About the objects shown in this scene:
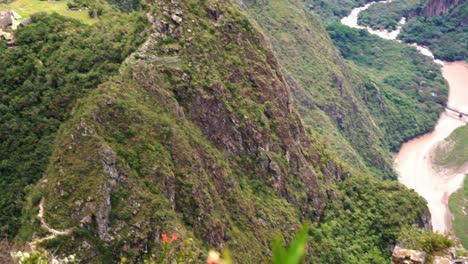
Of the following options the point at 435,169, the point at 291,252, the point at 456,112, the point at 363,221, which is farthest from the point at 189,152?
the point at 456,112

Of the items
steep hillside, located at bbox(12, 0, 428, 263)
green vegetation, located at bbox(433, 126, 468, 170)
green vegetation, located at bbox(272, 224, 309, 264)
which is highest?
green vegetation, located at bbox(272, 224, 309, 264)

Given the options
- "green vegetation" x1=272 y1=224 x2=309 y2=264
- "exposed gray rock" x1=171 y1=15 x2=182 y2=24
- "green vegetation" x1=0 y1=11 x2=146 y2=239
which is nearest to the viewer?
"green vegetation" x1=272 y1=224 x2=309 y2=264

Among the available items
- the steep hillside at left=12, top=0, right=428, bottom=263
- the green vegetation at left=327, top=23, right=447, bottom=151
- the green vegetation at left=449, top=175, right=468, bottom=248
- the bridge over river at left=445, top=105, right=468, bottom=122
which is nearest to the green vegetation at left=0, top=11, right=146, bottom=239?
the steep hillside at left=12, top=0, right=428, bottom=263

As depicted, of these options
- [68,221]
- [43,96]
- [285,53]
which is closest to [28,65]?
[43,96]

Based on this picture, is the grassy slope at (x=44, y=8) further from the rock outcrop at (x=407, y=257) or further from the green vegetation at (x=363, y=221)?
the rock outcrop at (x=407, y=257)

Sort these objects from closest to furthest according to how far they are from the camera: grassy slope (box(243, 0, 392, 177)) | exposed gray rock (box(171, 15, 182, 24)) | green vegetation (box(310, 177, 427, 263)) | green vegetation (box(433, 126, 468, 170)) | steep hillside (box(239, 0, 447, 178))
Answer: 1. exposed gray rock (box(171, 15, 182, 24))
2. green vegetation (box(310, 177, 427, 263))
3. grassy slope (box(243, 0, 392, 177))
4. steep hillside (box(239, 0, 447, 178))
5. green vegetation (box(433, 126, 468, 170))

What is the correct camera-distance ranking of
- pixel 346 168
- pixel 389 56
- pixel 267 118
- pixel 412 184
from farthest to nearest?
pixel 389 56 < pixel 412 184 < pixel 346 168 < pixel 267 118

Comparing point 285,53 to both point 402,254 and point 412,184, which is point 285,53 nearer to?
point 412,184

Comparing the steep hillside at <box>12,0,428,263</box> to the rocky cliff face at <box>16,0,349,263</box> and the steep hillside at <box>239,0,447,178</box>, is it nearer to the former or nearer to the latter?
the rocky cliff face at <box>16,0,349,263</box>
